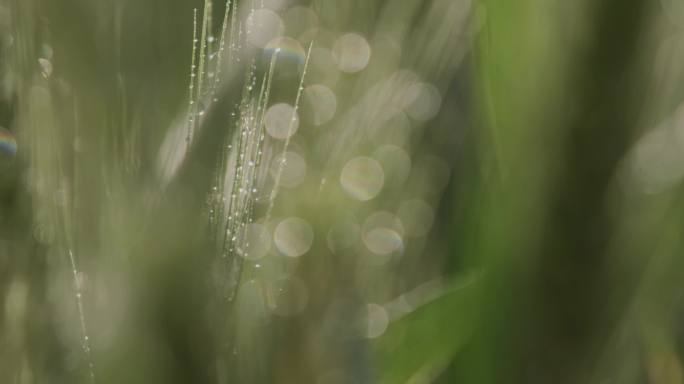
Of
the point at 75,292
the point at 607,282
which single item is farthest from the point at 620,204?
the point at 75,292

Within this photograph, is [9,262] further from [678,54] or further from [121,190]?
[678,54]

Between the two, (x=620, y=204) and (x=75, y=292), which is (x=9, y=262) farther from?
(x=620, y=204)

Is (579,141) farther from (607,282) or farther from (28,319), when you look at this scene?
(28,319)

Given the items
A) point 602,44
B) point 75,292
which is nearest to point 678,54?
point 602,44

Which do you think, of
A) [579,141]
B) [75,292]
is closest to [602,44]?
[579,141]
